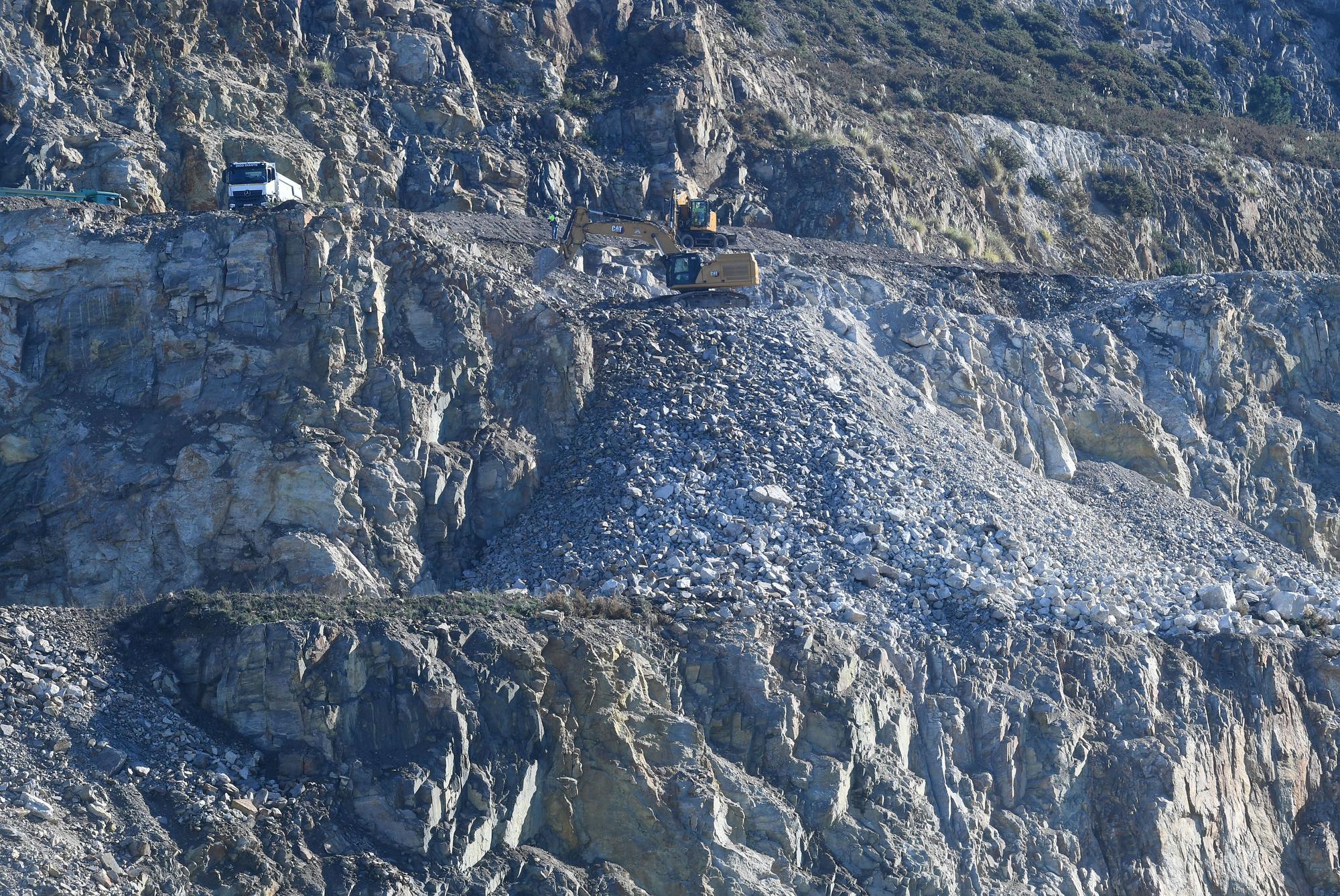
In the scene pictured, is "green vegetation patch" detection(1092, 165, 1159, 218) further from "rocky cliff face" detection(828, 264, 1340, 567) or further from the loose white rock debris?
the loose white rock debris

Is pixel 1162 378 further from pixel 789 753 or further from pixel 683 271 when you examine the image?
pixel 789 753

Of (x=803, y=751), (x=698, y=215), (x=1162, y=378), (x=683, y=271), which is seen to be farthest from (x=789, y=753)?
(x=1162, y=378)

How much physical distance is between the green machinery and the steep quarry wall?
40.3 feet

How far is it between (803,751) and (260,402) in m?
10.9

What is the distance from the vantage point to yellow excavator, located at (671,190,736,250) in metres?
38.9

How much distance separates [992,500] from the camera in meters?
33.5

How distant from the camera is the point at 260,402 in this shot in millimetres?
31641

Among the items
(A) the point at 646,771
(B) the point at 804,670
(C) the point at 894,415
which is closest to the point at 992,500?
(C) the point at 894,415

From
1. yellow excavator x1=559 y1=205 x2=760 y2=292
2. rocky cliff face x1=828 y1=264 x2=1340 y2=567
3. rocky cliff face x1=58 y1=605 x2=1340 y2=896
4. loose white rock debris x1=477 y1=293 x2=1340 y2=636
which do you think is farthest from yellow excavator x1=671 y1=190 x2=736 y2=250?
rocky cliff face x1=58 y1=605 x2=1340 y2=896

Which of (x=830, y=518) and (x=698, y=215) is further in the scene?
(x=698, y=215)

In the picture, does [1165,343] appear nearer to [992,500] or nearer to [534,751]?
[992,500]

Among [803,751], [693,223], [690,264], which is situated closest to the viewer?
[803,751]

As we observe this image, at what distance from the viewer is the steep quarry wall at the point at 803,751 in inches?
961

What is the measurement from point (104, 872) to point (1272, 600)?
2022 centimetres
